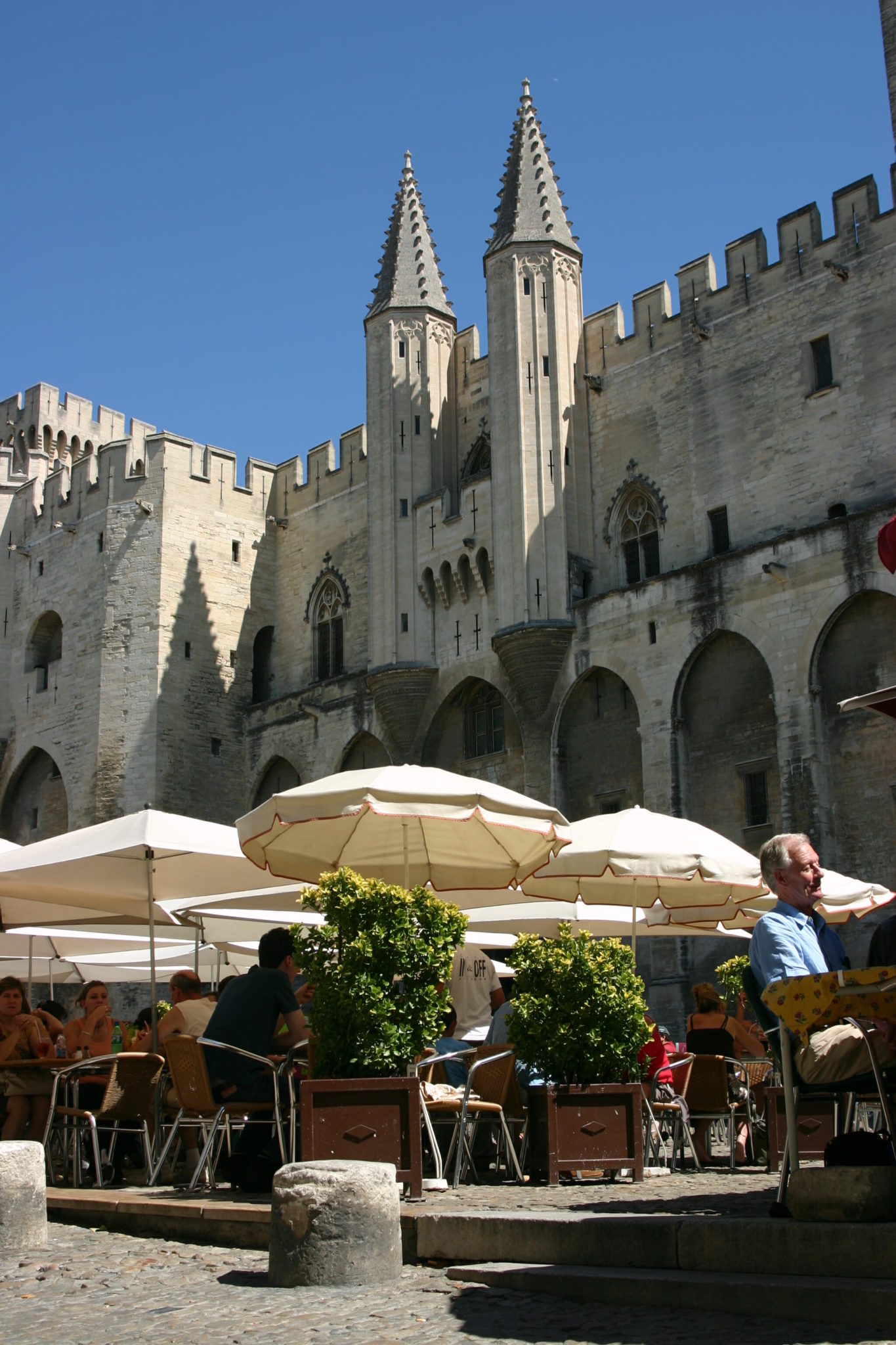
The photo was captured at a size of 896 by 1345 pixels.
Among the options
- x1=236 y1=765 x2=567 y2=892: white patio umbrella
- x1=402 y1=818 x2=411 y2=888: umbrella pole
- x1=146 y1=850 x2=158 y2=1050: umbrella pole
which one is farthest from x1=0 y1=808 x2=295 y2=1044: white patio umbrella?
x1=402 y1=818 x2=411 y2=888: umbrella pole

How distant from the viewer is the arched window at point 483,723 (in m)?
26.3

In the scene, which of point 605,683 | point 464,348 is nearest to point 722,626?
point 605,683

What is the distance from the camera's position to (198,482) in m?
32.4

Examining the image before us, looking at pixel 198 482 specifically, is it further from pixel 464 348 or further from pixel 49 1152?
pixel 49 1152

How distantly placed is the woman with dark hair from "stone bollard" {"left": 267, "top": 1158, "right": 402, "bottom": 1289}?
173 inches

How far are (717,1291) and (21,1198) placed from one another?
3.49m

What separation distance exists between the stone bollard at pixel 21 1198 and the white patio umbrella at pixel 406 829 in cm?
286

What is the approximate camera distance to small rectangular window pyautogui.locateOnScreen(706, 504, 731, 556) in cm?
2427

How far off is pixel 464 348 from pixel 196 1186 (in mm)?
23817

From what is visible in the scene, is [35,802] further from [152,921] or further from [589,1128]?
[589,1128]

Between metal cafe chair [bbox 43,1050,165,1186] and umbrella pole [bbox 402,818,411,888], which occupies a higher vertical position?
umbrella pole [bbox 402,818,411,888]

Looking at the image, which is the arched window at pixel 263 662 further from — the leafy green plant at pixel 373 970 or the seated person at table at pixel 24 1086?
the leafy green plant at pixel 373 970

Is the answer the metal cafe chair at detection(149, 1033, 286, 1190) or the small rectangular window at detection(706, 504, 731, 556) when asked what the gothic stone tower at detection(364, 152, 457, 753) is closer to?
the small rectangular window at detection(706, 504, 731, 556)

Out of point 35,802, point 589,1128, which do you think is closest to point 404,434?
point 35,802
